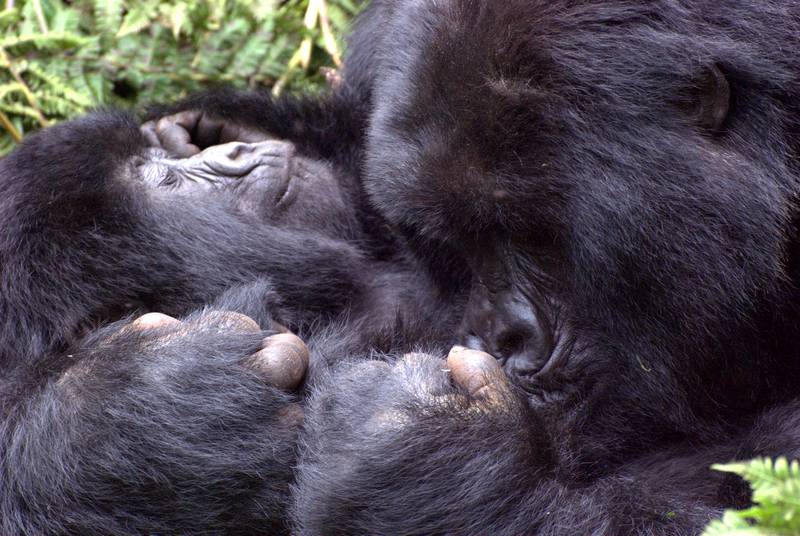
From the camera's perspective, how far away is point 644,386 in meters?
3.04

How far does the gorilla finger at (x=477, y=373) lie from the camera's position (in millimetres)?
2793

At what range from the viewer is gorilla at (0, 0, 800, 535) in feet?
9.00

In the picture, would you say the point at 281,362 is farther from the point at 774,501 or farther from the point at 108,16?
the point at 108,16

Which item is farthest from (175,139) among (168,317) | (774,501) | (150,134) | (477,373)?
(774,501)

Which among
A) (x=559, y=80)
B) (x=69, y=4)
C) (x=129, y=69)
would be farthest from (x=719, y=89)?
(x=69, y=4)

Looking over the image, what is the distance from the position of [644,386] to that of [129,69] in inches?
118

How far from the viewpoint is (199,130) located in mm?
3980

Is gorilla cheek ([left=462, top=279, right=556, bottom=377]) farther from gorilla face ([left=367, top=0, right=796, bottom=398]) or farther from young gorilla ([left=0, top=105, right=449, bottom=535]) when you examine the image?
young gorilla ([left=0, top=105, right=449, bottom=535])

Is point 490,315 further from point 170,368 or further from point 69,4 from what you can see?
point 69,4

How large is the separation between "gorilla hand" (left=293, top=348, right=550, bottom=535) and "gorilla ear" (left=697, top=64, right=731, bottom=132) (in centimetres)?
94

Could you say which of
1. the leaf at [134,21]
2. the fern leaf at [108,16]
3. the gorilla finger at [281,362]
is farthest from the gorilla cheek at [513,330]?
the fern leaf at [108,16]

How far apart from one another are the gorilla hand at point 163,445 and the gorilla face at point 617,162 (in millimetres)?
781

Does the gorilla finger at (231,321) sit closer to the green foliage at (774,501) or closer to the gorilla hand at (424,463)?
the gorilla hand at (424,463)

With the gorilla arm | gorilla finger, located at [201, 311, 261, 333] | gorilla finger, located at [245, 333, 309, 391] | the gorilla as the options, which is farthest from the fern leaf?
the gorilla arm
